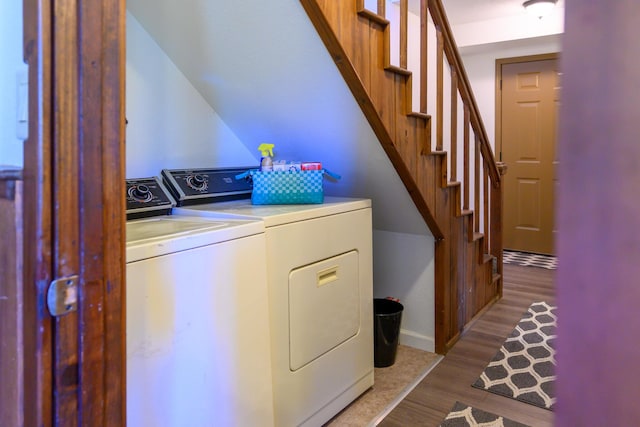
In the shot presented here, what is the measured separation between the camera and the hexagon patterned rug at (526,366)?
2094mm

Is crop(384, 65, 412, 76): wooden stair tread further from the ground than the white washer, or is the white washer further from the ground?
crop(384, 65, 412, 76): wooden stair tread

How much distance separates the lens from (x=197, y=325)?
1.28 meters

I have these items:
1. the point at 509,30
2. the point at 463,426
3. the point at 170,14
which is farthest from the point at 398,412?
the point at 509,30

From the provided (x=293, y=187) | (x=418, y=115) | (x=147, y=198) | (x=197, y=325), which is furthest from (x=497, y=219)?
(x=197, y=325)

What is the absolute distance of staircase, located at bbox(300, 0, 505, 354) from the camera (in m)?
1.57

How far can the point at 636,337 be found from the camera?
1.22ft

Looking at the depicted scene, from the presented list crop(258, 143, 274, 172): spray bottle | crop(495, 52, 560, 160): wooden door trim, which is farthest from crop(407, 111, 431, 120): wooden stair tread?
crop(495, 52, 560, 160): wooden door trim

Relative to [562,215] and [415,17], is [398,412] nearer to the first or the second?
[562,215]

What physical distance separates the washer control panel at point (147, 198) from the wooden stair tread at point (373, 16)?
1045 millimetres

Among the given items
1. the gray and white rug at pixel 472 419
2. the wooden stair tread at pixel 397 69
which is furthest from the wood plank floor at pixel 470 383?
the wooden stair tread at pixel 397 69

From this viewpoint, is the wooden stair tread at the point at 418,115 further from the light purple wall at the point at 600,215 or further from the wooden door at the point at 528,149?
the wooden door at the point at 528,149

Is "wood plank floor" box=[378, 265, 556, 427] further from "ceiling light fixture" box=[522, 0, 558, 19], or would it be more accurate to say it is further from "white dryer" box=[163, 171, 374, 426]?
"ceiling light fixture" box=[522, 0, 558, 19]

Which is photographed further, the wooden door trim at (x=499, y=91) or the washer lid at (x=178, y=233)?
the wooden door trim at (x=499, y=91)

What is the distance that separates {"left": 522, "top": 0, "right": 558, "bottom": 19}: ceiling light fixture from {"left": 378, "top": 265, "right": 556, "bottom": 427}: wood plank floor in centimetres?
239
